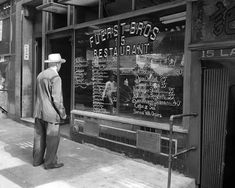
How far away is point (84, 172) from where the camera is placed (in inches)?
218

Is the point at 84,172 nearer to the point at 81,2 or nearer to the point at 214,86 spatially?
the point at 214,86

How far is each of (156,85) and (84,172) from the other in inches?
79.8

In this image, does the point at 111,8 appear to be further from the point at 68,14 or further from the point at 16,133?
the point at 16,133

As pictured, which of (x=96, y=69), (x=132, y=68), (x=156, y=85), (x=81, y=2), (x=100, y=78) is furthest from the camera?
(x=81, y=2)

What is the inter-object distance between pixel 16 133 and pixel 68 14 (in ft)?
11.5

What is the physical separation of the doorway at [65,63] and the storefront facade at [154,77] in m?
0.54

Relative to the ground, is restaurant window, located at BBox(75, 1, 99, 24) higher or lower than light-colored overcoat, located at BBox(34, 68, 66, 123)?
higher

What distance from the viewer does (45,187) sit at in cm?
485

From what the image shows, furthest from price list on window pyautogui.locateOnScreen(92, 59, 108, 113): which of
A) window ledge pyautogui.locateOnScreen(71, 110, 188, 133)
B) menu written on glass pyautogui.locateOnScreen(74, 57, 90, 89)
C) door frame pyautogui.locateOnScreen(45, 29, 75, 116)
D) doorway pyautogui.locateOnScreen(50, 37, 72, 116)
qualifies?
doorway pyautogui.locateOnScreen(50, 37, 72, 116)

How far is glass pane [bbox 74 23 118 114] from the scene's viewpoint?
691 cm

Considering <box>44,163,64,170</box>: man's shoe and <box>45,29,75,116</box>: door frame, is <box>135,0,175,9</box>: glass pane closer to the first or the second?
<box>45,29,75,116</box>: door frame

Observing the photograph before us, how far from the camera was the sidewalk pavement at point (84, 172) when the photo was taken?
5.02 meters

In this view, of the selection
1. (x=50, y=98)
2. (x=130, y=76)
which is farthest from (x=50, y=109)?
(x=130, y=76)

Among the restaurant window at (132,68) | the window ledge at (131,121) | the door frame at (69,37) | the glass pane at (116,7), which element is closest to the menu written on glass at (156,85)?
the restaurant window at (132,68)
